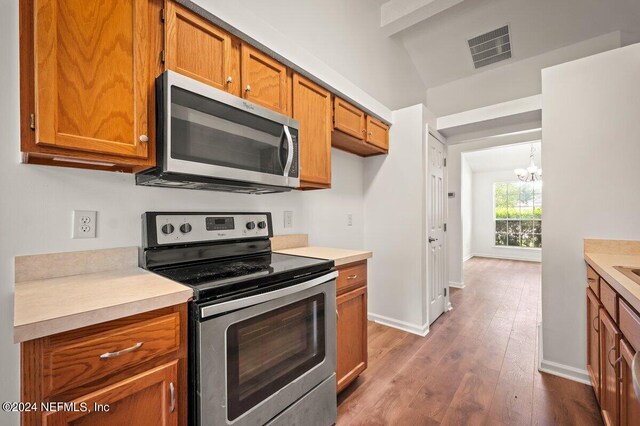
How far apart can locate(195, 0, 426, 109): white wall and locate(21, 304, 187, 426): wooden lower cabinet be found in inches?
55.8

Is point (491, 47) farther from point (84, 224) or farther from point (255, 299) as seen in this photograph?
point (84, 224)

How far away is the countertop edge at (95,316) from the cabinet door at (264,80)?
1109 millimetres

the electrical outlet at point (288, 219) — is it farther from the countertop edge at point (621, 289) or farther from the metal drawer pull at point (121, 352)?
the countertop edge at point (621, 289)

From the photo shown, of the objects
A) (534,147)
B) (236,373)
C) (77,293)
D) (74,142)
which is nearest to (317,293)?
(236,373)

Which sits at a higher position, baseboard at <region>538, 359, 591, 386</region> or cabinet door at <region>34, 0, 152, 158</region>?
cabinet door at <region>34, 0, 152, 158</region>

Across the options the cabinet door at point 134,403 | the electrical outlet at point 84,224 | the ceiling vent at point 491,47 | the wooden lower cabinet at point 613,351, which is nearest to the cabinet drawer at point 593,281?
the wooden lower cabinet at point 613,351

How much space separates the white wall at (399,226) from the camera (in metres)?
2.79

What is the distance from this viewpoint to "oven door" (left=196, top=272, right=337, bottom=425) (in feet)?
3.40

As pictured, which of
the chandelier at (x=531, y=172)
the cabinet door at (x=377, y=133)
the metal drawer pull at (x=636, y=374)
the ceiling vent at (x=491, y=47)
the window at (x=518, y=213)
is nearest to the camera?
the metal drawer pull at (x=636, y=374)

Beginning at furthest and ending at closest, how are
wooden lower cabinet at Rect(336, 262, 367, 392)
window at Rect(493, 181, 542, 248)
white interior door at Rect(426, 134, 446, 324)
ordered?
window at Rect(493, 181, 542, 248) → white interior door at Rect(426, 134, 446, 324) → wooden lower cabinet at Rect(336, 262, 367, 392)

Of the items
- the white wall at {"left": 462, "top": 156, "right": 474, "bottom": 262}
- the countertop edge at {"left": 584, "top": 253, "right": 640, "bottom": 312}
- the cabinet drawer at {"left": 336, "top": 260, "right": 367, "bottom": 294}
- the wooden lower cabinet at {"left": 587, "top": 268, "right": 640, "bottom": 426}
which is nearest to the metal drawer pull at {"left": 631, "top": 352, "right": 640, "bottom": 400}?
the wooden lower cabinet at {"left": 587, "top": 268, "right": 640, "bottom": 426}

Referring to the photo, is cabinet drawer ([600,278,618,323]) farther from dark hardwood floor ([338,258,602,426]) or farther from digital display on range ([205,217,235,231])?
digital display on range ([205,217,235,231])

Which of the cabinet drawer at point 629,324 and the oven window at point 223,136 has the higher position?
the oven window at point 223,136

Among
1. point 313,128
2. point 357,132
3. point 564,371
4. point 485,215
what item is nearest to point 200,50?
point 313,128
